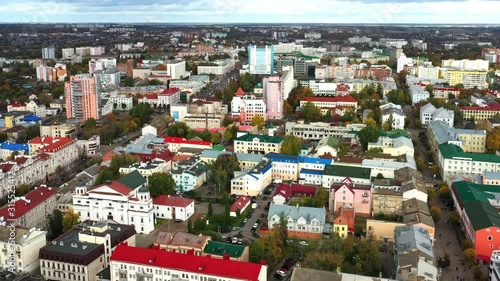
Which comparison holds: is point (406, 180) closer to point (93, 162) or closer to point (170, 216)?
point (170, 216)

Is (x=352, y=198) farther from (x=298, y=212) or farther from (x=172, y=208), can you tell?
(x=172, y=208)

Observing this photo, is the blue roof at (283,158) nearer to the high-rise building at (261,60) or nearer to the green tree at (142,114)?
the green tree at (142,114)

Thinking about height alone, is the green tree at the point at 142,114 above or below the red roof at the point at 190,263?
above

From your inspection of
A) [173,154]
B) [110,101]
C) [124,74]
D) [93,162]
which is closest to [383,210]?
[173,154]

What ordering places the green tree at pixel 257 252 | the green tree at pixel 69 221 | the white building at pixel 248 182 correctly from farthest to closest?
the white building at pixel 248 182 → the green tree at pixel 69 221 → the green tree at pixel 257 252

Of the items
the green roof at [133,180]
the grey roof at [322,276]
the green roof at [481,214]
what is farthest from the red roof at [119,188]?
the green roof at [481,214]

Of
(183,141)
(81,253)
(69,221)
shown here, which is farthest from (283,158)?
(81,253)

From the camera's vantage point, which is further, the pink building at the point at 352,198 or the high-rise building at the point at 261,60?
the high-rise building at the point at 261,60
